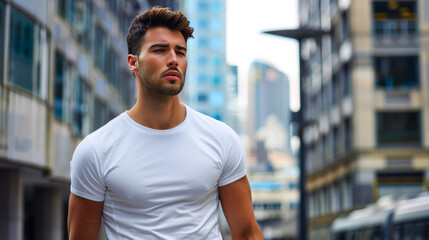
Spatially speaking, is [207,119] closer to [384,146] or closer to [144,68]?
[144,68]

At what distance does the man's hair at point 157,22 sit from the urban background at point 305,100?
2045 mm

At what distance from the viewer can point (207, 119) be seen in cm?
327

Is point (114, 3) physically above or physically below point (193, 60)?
below

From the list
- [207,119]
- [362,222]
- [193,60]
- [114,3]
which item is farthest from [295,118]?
[193,60]

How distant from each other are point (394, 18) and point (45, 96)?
30.9 m

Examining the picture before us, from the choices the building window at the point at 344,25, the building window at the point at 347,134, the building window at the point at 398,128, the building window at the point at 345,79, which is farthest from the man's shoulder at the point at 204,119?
the building window at the point at 344,25

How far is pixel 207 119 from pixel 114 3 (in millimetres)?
35071

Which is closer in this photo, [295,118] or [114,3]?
[295,118]

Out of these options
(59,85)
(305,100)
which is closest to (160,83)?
(59,85)

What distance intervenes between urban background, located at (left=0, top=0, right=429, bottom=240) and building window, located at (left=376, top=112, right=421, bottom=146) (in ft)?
0.21

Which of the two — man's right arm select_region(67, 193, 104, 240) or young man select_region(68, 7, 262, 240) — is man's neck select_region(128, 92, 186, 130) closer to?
young man select_region(68, 7, 262, 240)

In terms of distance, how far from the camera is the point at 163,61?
118 inches

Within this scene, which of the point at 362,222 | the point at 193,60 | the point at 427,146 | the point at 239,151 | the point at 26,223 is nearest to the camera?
the point at 239,151

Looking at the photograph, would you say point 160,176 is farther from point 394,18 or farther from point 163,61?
point 394,18
